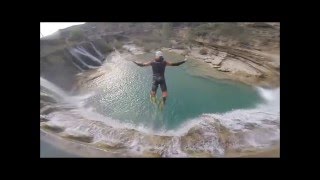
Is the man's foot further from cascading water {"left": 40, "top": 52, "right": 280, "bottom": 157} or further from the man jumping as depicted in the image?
cascading water {"left": 40, "top": 52, "right": 280, "bottom": 157}

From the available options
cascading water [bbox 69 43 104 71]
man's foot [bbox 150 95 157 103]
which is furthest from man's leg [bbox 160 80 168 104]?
cascading water [bbox 69 43 104 71]

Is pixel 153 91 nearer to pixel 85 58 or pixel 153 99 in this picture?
pixel 153 99

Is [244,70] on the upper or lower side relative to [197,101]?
upper

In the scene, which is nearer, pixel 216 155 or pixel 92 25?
pixel 216 155

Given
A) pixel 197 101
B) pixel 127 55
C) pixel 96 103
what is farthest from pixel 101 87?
pixel 197 101

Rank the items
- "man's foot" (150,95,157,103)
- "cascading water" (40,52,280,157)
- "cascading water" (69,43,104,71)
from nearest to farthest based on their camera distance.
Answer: "cascading water" (40,52,280,157)
"man's foot" (150,95,157,103)
"cascading water" (69,43,104,71)

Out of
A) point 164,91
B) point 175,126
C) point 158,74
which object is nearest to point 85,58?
point 158,74

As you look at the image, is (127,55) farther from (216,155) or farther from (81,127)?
(216,155)

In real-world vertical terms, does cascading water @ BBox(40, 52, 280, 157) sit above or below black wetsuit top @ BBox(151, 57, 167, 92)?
below

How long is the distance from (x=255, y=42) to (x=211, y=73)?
35.4 inches

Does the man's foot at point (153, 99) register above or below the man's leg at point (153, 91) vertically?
below

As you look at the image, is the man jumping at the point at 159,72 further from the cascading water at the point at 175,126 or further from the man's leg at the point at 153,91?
the cascading water at the point at 175,126

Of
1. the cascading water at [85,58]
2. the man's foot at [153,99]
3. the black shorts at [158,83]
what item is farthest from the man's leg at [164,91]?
the cascading water at [85,58]
